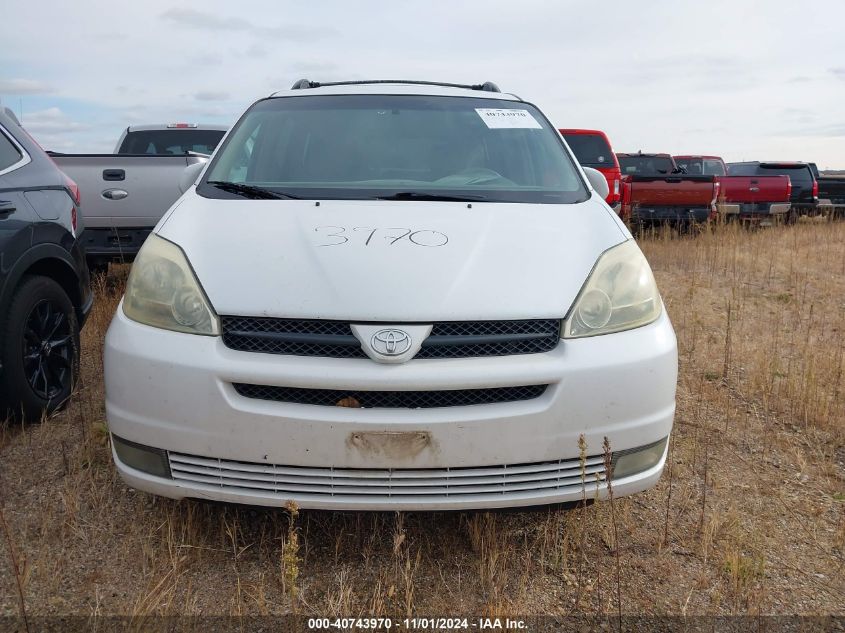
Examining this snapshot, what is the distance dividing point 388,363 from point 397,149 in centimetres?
159

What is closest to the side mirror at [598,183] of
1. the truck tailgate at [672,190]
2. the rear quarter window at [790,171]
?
the truck tailgate at [672,190]

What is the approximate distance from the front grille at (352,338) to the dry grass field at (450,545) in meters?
0.56

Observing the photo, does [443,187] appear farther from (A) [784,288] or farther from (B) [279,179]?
(A) [784,288]

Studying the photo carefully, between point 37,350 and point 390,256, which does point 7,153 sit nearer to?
point 37,350

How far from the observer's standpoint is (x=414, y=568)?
257 centimetres

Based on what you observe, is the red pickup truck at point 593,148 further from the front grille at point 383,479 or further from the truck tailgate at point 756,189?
the front grille at point 383,479

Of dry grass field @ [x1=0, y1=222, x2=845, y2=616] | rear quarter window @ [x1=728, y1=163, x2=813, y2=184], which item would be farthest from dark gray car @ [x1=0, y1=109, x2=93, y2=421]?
rear quarter window @ [x1=728, y1=163, x2=813, y2=184]

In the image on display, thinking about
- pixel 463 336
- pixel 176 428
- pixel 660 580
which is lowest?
pixel 660 580

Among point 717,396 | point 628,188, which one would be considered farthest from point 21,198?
point 628,188

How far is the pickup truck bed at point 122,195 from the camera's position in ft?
21.6

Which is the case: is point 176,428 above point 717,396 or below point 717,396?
above

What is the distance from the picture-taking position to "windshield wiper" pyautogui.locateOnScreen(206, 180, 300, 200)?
3059 millimetres

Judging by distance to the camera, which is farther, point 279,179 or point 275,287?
point 279,179

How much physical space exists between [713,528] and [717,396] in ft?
5.76
